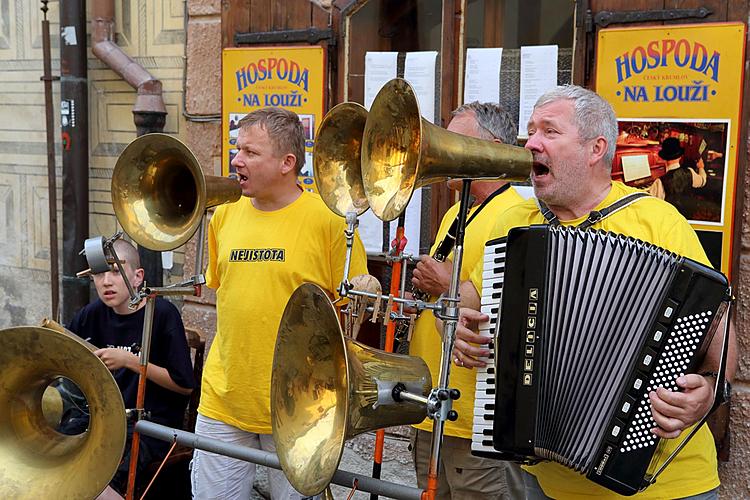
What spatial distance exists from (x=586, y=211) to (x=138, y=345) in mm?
2079

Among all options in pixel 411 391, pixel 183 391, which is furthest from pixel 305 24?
pixel 411 391

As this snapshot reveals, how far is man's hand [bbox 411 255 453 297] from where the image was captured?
9.33ft

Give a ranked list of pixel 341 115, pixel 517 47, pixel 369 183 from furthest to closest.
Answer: pixel 517 47
pixel 341 115
pixel 369 183

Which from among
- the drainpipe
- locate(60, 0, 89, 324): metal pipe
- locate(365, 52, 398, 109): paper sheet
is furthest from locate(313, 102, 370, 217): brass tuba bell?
locate(60, 0, 89, 324): metal pipe

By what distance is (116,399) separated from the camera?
2.81 meters

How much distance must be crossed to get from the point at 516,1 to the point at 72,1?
9.50 feet

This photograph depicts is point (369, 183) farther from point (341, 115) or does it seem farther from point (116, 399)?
point (116, 399)

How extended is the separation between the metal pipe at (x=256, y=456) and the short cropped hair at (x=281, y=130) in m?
A: 0.99

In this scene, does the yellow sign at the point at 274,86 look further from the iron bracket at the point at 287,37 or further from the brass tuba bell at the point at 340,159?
the brass tuba bell at the point at 340,159

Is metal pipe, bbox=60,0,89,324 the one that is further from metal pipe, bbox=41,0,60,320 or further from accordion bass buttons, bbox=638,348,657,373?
accordion bass buttons, bbox=638,348,657,373

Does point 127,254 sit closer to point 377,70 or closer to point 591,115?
point 377,70

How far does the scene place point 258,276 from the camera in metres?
3.12

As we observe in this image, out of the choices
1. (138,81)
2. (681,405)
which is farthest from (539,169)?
(138,81)

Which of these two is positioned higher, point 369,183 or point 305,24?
point 305,24
